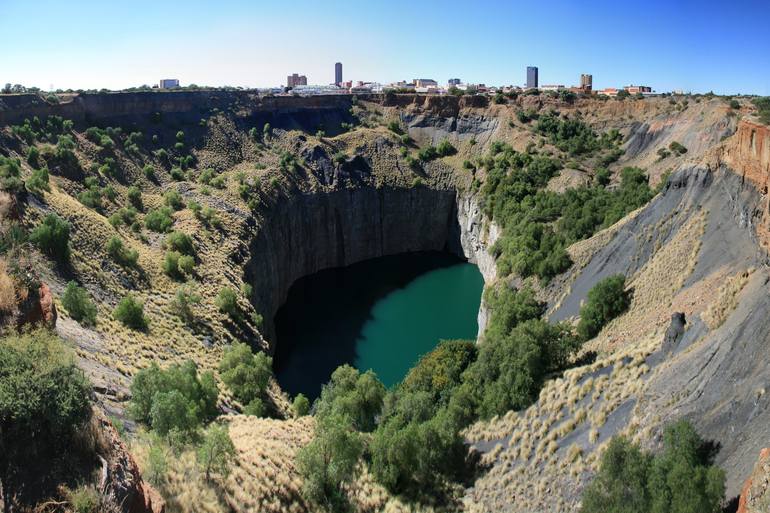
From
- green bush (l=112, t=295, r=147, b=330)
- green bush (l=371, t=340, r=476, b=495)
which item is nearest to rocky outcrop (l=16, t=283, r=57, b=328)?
green bush (l=112, t=295, r=147, b=330)

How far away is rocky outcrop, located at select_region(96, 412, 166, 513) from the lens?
12.5m

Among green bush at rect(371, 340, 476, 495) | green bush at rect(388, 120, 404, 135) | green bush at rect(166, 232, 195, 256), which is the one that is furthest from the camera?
green bush at rect(388, 120, 404, 135)

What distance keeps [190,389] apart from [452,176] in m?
52.6

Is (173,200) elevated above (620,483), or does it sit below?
above

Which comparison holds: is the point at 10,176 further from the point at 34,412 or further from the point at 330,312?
the point at 34,412

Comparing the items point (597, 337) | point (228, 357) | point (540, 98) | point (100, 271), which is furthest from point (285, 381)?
point (540, 98)

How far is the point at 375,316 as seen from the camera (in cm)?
5316

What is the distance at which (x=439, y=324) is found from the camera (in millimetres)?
50969

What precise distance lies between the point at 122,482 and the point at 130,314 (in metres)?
21.0

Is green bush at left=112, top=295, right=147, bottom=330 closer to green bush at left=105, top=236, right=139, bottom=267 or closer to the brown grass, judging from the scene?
green bush at left=105, top=236, right=139, bottom=267

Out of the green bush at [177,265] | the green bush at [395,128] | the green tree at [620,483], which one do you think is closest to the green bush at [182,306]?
the green bush at [177,265]

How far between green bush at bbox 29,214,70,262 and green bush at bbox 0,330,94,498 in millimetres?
21761

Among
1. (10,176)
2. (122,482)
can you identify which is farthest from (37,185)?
(122,482)

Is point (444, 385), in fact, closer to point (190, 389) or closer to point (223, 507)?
point (190, 389)
